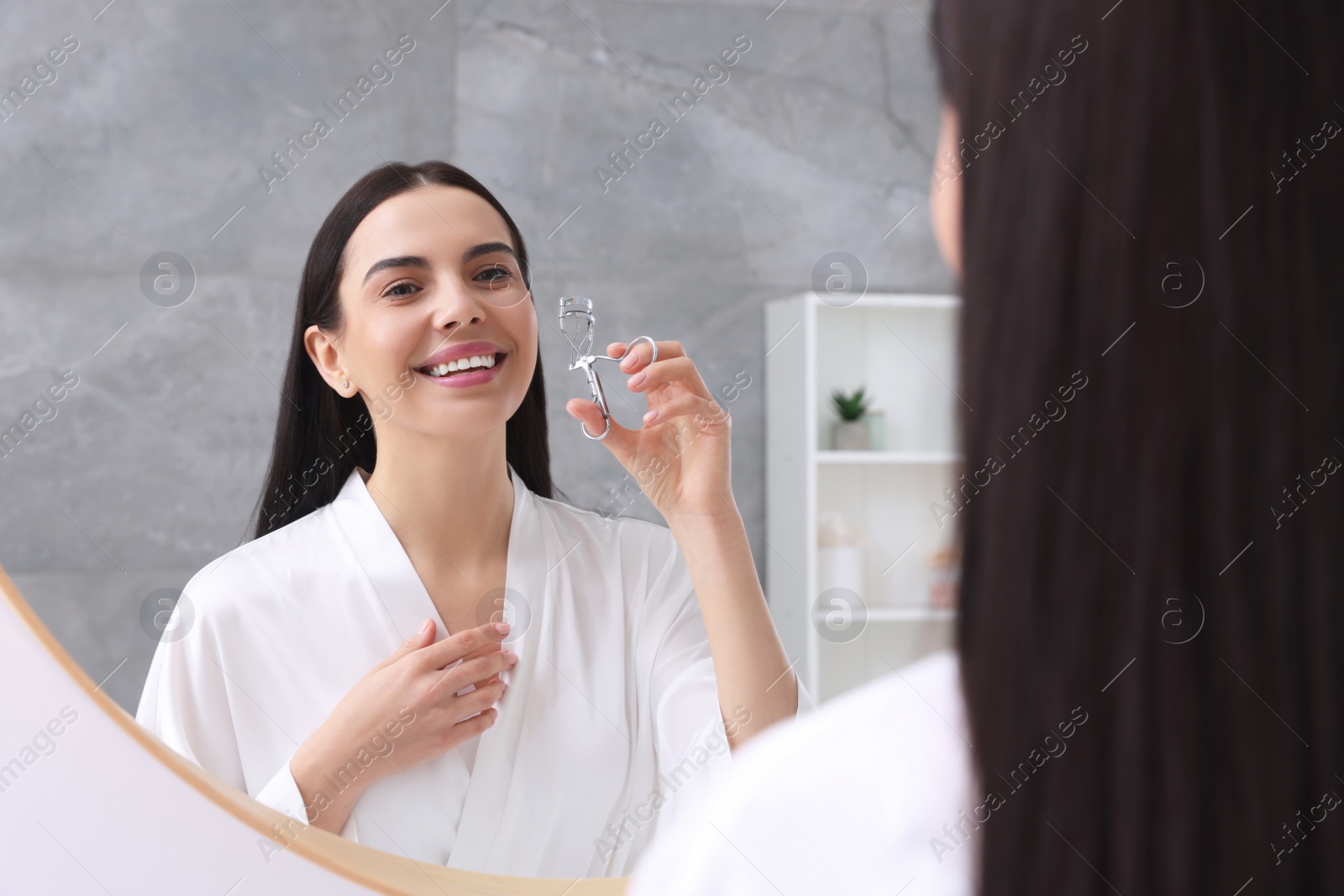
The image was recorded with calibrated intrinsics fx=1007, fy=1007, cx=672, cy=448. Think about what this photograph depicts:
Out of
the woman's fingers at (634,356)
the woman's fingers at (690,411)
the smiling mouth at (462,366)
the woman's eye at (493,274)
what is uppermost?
the woman's eye at (493,274)

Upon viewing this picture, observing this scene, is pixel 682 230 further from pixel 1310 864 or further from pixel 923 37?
pixel 1310 864

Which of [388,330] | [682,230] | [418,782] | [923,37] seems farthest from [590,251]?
[418,782]

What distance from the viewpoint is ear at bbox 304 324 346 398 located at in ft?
2.00

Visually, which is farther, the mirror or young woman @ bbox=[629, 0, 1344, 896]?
the mirror

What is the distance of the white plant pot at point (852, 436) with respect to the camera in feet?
4.68

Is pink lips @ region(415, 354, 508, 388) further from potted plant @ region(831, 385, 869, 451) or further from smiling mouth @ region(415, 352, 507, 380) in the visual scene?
potted plant @ region(831, 385, 869, 451)

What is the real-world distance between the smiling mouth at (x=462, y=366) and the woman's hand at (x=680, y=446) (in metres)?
0.09

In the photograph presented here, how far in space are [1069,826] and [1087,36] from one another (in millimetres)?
131

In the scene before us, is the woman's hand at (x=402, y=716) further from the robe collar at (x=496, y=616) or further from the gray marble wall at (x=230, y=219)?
the gray marble wall at (x=230, y=219)

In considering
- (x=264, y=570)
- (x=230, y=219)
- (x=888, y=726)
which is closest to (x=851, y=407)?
(x=230, y=219)

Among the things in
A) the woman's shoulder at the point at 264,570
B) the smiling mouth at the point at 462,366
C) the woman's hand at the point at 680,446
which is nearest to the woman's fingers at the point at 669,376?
the woman's hand at the point at 680,446

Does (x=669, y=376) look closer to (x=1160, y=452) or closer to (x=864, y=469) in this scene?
(x=1160, y=452)

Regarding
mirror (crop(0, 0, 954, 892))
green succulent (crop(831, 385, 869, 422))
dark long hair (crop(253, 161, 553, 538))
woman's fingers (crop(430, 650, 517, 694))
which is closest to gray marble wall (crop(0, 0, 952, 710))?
mirror (crop(0, 0, 954, 892))

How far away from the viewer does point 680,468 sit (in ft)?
1.91
